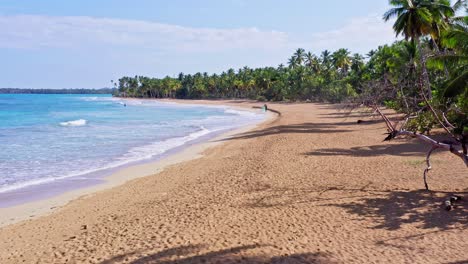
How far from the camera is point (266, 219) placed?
880 cm

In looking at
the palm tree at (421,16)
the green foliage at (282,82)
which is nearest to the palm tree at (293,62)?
the green foliage at (282,82)

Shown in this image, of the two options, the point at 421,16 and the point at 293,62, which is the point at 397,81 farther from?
the point at 293,62

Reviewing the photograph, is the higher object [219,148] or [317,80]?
→ [317,80]

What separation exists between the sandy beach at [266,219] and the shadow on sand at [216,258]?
0.06 feet

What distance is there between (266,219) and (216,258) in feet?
7.36

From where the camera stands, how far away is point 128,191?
1263 cm

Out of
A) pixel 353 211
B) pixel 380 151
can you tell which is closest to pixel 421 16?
pixel 380 151

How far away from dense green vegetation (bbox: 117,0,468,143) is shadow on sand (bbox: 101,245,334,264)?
3.80 meters

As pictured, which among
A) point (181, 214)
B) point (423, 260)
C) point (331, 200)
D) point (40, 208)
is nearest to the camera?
point (423, 260)

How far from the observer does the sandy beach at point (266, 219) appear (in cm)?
709

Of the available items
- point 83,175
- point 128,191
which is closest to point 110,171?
point 83,175

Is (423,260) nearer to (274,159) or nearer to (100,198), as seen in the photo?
(100,198)

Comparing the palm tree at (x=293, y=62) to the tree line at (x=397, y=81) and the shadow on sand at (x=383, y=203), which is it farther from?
the shadow on sand at (x=383, y=203)

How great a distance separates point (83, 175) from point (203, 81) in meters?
109
